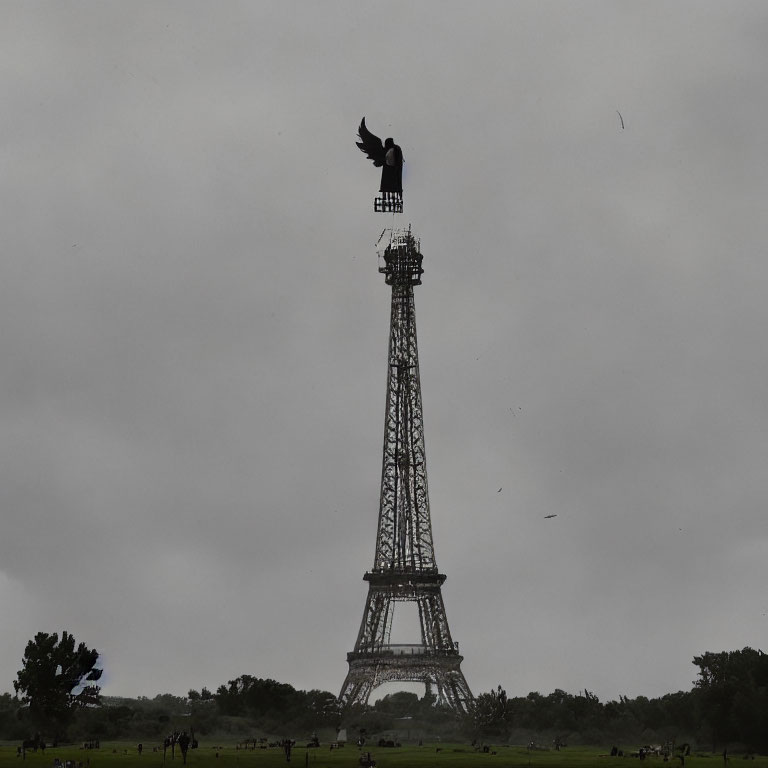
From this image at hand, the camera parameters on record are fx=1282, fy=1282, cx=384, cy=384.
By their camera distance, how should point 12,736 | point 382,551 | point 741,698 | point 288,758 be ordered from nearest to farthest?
point 288,758, point 741,698, point 12,736, point 382,551

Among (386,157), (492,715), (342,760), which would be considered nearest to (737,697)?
(492,715)

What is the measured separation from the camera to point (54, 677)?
140250 mm

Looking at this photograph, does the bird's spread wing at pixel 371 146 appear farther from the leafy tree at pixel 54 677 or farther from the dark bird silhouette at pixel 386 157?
the leafy tree at pixel 54 677

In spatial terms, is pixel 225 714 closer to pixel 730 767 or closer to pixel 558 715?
pixel 558 715

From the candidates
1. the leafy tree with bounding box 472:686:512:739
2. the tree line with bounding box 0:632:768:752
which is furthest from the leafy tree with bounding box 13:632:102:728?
the leafy tree with bounding box 472:686:512:739

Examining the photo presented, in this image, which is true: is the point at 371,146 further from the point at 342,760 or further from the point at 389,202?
the point at 342,760

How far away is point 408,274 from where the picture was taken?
17025 cm

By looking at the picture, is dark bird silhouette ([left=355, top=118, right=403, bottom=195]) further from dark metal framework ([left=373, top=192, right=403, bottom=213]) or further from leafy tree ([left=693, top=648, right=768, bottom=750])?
leafy tree ([left=693, top=648, right=768, bottom=750])

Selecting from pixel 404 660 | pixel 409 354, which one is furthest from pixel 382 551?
pixel 409 354

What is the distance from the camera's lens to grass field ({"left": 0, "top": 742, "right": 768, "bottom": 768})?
89.1 metres

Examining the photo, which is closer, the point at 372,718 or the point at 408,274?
the point at 372,718

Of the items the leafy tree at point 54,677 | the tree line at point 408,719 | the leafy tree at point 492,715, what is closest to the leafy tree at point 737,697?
the tree line at point 408,719

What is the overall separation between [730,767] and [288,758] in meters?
32.3

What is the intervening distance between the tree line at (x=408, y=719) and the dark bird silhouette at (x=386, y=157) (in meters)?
64.0
